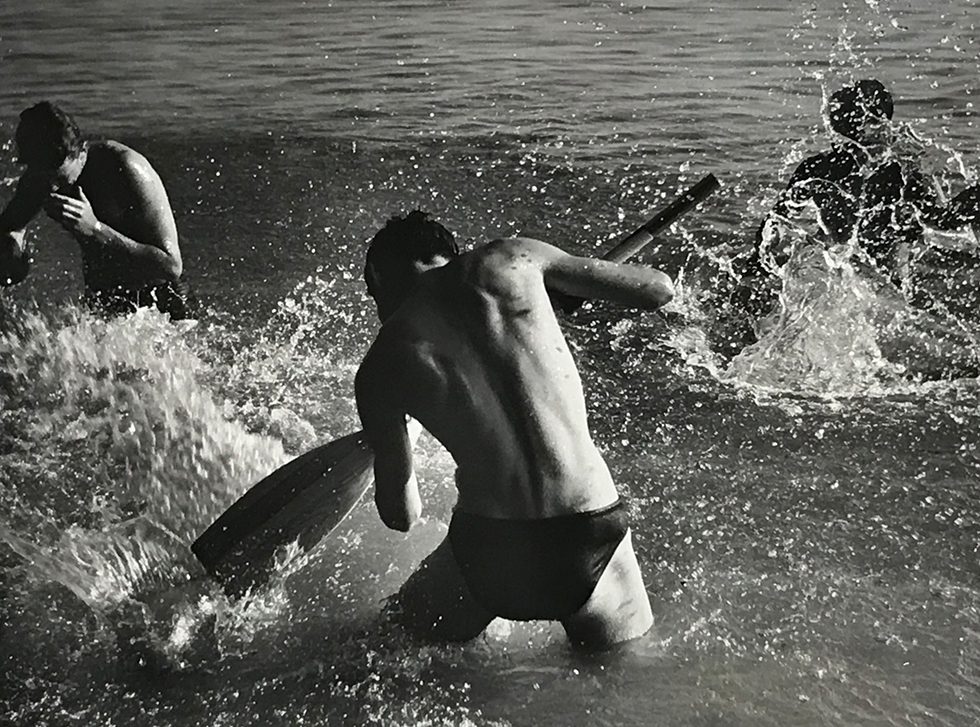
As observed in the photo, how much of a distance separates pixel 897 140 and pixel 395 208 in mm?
939

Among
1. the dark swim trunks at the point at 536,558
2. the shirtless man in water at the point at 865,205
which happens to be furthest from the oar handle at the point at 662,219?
the dark swim trunks at the point at 536,558

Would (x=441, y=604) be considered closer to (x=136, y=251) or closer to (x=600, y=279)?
(x=600, y=279)

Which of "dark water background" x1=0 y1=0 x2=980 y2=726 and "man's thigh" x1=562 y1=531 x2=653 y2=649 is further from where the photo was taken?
"dark water background" x1=0 y1=0 x2=980 y2=726

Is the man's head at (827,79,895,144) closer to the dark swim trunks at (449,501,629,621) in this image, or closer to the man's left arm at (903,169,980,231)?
the man's left arm at (903,169,980,231)

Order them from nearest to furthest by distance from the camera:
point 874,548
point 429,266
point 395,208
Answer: point 429,266
point 874,548
point 395,208

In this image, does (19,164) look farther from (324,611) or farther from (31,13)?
(324,611)

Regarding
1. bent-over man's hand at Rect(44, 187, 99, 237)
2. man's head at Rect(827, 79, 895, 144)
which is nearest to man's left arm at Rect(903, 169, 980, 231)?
man's head at Rect(827, 79, 895, 144)

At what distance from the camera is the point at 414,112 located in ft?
6.42

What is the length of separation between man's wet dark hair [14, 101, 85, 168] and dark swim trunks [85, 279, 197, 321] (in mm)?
264

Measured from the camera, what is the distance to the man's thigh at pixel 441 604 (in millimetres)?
1644

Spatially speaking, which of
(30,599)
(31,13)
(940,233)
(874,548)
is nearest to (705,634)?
(874,548)

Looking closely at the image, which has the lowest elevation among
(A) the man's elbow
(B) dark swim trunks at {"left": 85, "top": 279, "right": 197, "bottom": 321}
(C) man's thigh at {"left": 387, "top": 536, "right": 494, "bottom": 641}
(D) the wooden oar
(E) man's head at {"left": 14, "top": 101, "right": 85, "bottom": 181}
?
(C) man's thigh at {"left": 387, "top": 536, "right": 494, "bottom": 641}

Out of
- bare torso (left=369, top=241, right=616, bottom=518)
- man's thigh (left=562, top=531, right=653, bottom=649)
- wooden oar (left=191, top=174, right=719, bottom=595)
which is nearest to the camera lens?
bare torso (left=369, top=241, right=616, bottom=518)

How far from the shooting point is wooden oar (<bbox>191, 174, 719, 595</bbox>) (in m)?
1.75
